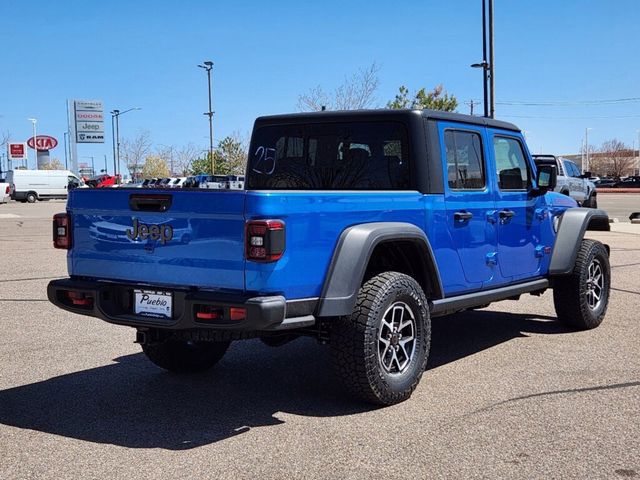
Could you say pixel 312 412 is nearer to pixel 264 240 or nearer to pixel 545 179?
pixel 264 240

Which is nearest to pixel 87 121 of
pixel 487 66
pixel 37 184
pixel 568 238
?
pixel 37 184

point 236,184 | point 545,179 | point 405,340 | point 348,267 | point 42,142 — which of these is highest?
point 42,142

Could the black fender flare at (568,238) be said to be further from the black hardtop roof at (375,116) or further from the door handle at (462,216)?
the door handle at (462,216)

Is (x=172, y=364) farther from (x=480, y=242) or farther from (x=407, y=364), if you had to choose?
(x=480, y=242)

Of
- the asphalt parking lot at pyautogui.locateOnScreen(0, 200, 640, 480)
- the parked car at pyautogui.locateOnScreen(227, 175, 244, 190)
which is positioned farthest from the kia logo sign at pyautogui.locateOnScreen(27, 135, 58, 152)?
the asphalt parking lot at pyautogui.locateOnScreen(0, 200, 640, 480)

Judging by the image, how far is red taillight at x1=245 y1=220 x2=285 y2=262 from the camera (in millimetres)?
3951

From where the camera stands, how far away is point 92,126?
8688cm

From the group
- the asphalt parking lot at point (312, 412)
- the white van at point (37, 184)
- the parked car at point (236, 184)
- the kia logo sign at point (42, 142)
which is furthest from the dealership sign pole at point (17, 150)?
the asphalt parking lot at point (312, 412)

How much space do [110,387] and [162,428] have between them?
1.09 m

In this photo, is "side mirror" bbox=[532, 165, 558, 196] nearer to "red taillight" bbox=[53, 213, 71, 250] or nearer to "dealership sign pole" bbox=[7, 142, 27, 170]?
"red taillight" bbox=[53, 213, 71, 250]

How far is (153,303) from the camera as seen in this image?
4371mm

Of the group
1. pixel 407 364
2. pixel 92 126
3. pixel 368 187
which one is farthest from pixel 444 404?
pixel 92 126

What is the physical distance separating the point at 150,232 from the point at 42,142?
296 ft

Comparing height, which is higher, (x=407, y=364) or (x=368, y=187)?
(x=368, y=187)
